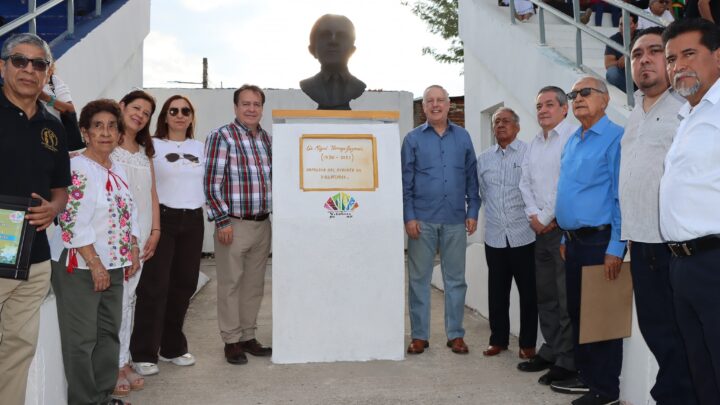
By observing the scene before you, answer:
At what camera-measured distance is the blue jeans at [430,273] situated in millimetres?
4621

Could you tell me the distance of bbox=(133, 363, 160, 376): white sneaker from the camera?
396 centimetres

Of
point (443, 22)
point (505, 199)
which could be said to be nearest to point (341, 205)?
point (505, 199)

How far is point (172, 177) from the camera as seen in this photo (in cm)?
406

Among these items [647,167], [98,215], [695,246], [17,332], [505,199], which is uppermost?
[647,167]

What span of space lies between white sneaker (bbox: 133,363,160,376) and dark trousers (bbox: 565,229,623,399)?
257cm

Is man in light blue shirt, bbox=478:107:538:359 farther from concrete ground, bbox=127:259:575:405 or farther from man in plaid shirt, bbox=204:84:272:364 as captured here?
man in plaid shirt, bbox=204:84:272:364

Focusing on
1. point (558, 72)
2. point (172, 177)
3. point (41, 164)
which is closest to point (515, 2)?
point (558, 72)

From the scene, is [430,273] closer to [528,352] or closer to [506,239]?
[506,239]

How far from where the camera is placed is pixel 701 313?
2369 mm

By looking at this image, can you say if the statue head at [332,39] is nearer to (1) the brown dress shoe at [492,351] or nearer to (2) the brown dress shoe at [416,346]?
(2) the brown dress shoe at [416,346]

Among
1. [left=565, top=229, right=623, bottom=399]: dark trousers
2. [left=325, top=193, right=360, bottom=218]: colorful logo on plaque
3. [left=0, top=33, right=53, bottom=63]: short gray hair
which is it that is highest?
[left=0, top=33, right=53, bottom=63]: short gray hair

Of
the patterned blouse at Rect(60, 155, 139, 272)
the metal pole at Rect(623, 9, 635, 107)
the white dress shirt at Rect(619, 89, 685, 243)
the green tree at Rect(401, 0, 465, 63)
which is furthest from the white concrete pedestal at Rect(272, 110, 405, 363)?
the green tree at Rect(401, 0, 465, 63)

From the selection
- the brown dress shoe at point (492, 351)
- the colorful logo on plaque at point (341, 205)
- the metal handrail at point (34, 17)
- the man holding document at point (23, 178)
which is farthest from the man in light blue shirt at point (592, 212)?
the metal handrail at point (34, 17)

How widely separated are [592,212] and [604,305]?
0.51 m
